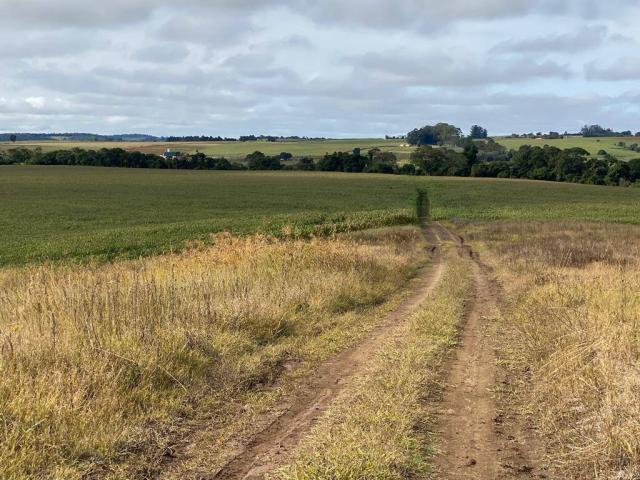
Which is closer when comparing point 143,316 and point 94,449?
point 94,449

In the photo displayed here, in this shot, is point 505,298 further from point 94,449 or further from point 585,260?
point 94,449

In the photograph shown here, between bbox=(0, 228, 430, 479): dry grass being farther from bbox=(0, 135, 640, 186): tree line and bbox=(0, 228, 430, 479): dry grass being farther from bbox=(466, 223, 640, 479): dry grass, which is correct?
bbox=(0, 135, 640, 186): tree line

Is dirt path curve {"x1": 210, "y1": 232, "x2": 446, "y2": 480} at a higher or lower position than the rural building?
lower

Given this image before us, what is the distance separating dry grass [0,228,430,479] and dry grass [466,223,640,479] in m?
2.78

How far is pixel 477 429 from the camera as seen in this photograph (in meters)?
5.17

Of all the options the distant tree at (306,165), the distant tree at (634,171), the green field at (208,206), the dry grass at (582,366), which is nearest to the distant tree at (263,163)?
the distant tree at (306,165)

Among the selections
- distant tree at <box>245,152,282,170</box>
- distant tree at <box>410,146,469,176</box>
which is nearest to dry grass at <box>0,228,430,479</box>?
distant tree at <box>410,146,469,176</box>

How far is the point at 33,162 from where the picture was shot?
125m

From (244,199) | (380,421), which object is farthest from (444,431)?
(244,199)

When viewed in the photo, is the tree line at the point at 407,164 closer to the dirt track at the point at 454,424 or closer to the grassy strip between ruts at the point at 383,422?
the dirt track at the point at 454,424

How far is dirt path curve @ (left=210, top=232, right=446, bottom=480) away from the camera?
14.2 feet

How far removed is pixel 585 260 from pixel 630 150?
162675 millimetres

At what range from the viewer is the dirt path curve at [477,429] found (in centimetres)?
437

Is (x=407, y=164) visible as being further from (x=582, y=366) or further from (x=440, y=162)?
(x=582, y=366)
